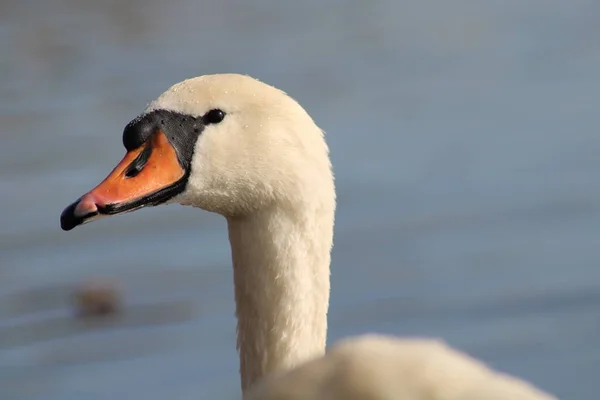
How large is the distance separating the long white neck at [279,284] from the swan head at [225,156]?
6 cm

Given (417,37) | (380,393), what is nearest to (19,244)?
(417,37)

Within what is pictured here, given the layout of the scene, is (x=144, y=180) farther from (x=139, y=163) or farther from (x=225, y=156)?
(x=225, y=156)

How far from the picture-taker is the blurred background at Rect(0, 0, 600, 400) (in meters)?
7.54

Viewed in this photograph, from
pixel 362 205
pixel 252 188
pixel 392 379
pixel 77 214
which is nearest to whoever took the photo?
pixel 392 379

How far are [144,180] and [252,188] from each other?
12.6 inches

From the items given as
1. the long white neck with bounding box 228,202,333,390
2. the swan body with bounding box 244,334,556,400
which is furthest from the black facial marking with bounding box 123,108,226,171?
the swan body with bounding box 244,334,556,400

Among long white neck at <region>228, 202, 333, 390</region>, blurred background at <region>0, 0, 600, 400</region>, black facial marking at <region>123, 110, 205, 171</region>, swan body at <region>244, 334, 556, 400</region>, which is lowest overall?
swan body at <region>244, 334, 556, 400</region>

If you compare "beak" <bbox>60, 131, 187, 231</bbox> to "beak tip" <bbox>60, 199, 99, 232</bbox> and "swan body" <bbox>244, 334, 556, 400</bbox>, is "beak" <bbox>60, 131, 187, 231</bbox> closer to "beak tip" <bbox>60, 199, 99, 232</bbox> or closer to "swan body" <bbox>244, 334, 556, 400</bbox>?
"beak tip" <bbox>60, 199, 99, 232</bbox>

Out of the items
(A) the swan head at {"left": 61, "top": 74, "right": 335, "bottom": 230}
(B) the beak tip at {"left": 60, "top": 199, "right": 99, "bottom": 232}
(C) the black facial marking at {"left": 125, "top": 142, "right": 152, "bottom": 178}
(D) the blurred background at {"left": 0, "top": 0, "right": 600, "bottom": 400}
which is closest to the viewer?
(B) the beak tip at {"left": 60, "top": 199, "right": 99, "bottom": 232}

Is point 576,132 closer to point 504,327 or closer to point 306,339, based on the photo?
point 504,327

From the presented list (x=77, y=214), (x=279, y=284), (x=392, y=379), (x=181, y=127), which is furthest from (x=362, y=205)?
(x=392, y=379)

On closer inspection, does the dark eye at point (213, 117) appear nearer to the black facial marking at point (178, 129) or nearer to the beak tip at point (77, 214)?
the black facial marking at point (178, 129)

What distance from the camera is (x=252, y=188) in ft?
15.0

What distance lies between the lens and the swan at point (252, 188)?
4535 mm
